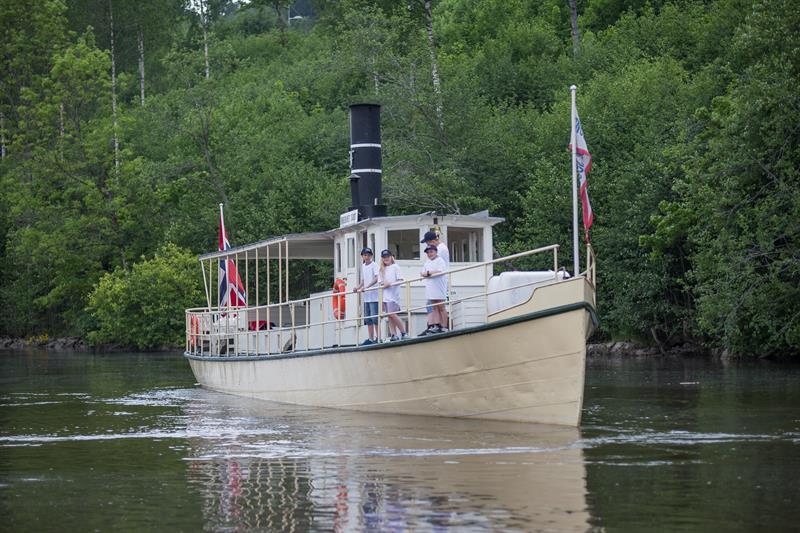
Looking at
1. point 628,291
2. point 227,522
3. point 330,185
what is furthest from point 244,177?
point 227,522

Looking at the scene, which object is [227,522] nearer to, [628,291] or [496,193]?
[628,291]

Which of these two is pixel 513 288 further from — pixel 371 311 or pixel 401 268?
pixel 401 268

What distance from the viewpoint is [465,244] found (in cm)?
2305

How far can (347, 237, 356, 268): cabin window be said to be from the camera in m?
23.8

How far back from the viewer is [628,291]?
4081 cm

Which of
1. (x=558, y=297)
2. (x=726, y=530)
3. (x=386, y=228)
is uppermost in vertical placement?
(x=386, y=228)

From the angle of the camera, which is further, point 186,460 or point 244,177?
point 244,177

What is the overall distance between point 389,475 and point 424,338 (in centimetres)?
567

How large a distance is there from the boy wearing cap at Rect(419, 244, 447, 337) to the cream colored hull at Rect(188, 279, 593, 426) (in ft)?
1.62

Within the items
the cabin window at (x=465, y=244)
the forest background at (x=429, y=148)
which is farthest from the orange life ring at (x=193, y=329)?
the forest background at (x=429, y=148)

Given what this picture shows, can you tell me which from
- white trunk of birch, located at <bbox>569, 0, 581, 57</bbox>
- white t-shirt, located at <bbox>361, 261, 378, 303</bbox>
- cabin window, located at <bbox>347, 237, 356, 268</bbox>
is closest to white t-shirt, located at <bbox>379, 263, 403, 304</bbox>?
white t-shirt, located at <bbox>361, 261, 378, 303</bbox>

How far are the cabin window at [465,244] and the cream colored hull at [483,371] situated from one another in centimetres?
308

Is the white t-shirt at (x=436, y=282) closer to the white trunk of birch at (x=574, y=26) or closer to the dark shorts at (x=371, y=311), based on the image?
the dark shorts at (x=371, y=311)

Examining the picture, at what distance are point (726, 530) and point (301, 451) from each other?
272 inches
